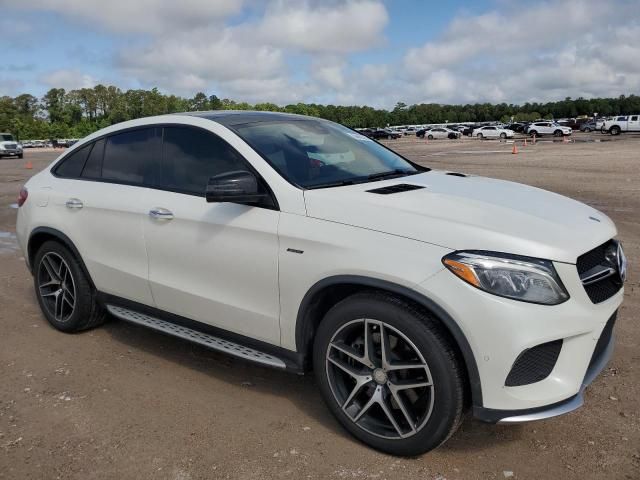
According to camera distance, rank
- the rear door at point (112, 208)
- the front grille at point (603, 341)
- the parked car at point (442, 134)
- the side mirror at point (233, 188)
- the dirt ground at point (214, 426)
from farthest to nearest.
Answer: the parked car at point (442, 134) → the rear door at point (112, 208) → the side mirror at point (233, 188) → the dirt ground at point (214, 426) → the front grille at point (603, 341)

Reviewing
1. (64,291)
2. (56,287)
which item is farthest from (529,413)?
(56,287)

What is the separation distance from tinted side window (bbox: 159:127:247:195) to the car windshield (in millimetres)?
161

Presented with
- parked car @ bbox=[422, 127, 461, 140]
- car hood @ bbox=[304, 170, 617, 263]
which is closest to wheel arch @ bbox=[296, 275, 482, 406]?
car hood @ bbox=[304, 170, 617, 263]

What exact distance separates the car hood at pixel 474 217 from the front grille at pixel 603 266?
0.05 m

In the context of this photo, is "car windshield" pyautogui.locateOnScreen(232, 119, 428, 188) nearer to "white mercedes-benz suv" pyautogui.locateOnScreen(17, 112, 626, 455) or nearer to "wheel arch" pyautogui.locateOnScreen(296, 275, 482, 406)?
"white mercedes-benz suv" pyautogui.locateOnScreen(17, 112, 626, 455)

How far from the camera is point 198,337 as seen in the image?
3.79 m

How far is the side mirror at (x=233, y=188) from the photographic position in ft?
10.5

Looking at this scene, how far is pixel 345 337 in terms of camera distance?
305cm

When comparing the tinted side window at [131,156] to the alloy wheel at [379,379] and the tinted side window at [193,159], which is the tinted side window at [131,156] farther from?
the alloy wheel at [379,379]

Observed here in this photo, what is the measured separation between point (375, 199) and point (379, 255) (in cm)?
40

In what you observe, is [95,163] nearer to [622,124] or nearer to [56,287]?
[56,287]

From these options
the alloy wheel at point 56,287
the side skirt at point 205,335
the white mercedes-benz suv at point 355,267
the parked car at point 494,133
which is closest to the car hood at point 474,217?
the white mercedes-benz suv at point 355,267

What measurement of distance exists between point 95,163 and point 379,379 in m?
2.93

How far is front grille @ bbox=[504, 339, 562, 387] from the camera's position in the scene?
2.61 meters
